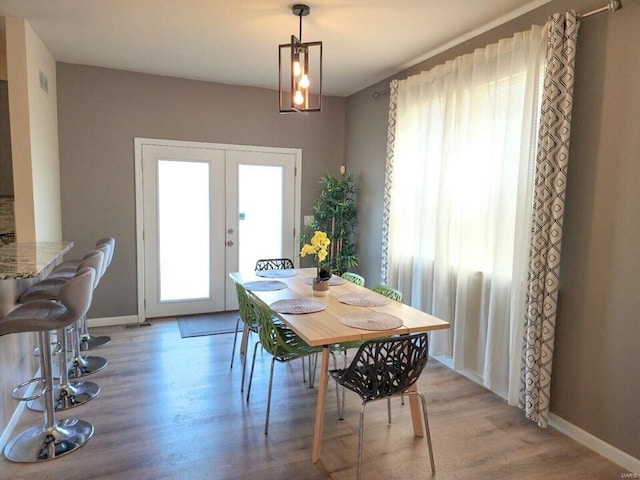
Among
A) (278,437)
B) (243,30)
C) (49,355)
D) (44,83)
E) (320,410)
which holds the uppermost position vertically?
(243,30)

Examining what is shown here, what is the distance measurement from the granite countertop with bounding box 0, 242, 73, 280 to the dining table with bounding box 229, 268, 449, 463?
1.27 meters

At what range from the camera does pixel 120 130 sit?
436cm

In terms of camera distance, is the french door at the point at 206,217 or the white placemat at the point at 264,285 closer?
the white placemat at the point at 264,285

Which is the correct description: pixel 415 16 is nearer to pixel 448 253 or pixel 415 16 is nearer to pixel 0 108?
pixel 448 253

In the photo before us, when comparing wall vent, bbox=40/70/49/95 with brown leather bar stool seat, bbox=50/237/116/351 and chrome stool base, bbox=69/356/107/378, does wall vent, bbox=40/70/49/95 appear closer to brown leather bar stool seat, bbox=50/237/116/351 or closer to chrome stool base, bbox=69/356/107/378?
brown leather bar stool seat, bbox=50/237/116/351

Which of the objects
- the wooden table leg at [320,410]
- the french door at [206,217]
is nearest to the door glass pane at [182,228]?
the french door at [206,217]

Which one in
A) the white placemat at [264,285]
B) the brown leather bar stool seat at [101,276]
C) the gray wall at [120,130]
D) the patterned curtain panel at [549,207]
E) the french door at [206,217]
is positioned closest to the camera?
the patterned curtain panel at [549,207]

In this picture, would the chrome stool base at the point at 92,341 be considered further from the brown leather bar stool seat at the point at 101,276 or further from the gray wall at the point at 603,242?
the gray wall at the point at 603,242

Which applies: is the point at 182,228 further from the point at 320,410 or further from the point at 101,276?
the point at 320,410

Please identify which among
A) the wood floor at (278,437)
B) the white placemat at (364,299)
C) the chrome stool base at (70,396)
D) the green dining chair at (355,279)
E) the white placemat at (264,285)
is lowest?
the wood floor at (278,437)

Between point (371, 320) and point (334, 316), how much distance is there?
228 millimetres

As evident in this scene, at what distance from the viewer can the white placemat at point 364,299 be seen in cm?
267

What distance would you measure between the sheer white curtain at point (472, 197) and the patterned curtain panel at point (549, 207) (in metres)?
0.12

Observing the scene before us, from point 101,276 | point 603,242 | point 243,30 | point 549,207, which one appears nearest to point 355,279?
point 549,207
